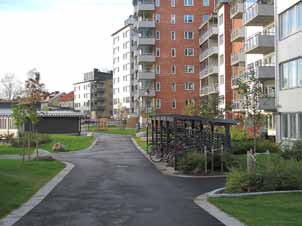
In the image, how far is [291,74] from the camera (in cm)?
3183

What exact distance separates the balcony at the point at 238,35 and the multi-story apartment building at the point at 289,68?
71.3 feet

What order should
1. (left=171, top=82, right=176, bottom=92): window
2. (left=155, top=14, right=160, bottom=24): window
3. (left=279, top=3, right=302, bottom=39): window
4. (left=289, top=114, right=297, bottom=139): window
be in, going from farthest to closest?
1. (left=171, top=82, right=176, bottom=92): window
2. (left=155, top=14, right=160, bottom=24): window
3. (left=289, top=114, right=297, bottom=139): window
4. (left=279, top=3, right=302, bottom=39): window

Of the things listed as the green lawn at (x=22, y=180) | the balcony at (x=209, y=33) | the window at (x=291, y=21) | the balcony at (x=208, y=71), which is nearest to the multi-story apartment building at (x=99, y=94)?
the balcony at (x=208, y=71)

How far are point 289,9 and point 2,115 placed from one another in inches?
1266

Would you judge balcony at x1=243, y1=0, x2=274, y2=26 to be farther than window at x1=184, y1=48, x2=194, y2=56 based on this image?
No

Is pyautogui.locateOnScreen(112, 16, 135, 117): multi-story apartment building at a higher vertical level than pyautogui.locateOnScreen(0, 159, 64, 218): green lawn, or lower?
higher

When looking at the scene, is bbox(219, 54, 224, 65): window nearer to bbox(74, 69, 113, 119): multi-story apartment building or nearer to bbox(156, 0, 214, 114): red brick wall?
bbox(156, 0, 214, 114): red brick wall

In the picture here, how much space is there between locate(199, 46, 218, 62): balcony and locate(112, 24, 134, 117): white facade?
3893 centimetres

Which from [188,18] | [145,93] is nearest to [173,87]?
[145,93]

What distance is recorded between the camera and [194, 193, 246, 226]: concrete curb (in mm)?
10156

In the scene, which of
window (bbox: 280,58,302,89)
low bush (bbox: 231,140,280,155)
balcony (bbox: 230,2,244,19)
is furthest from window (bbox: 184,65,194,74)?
low bush (bbox: 231,140,280,155)

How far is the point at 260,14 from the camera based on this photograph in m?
39.9

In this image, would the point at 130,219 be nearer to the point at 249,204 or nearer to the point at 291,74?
the point at 249,204

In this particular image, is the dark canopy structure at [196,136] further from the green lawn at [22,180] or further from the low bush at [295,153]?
the green lawn at [22,180]
